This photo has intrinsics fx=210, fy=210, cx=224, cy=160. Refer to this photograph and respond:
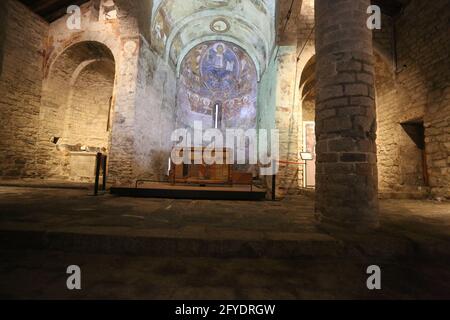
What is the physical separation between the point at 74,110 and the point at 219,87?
12.0m

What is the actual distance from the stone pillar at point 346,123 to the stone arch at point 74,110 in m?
8.07

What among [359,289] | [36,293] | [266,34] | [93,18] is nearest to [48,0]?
[93,18]

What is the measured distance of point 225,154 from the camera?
7.81m

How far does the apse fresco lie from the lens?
668 inches

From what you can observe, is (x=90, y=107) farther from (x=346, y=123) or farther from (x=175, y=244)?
(x=346, y=123)

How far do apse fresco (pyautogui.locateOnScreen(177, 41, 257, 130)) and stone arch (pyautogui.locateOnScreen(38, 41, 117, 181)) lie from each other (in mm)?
6613

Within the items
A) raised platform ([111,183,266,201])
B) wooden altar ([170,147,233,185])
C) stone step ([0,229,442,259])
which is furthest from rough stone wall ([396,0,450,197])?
wooden altar ([170,147,233,185])

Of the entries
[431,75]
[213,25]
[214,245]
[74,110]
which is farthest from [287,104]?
[74,110]

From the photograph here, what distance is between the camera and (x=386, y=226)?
10.0ft

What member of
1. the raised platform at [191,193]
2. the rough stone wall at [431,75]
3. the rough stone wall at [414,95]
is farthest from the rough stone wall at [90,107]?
the rough stone wall at [431,75]

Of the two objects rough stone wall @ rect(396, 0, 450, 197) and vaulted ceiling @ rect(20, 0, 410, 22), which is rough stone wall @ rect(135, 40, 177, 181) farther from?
rough stone wall @ rect(396, 0, 450, 197)

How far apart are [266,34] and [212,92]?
905 centimetres

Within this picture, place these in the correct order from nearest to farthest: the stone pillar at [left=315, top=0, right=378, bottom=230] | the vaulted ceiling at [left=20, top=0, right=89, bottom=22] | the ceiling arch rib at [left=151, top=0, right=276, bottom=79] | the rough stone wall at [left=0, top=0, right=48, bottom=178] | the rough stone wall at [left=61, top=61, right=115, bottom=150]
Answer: the stone pillar at [left=315, top=0, right=378, bottom=230], the rough stone wall at [left=0, top=0, right=48, bottom=178], the vaulted ceiling at [left=20, top=0, right=89, bottom=22], the ceiling arch rib at [left=151, top=0, right=276, bottom=79], the rough stone wall at [left=61, top=61, right=115, bottom=150]

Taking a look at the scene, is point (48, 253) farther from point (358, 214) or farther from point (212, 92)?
point (212, 92)
